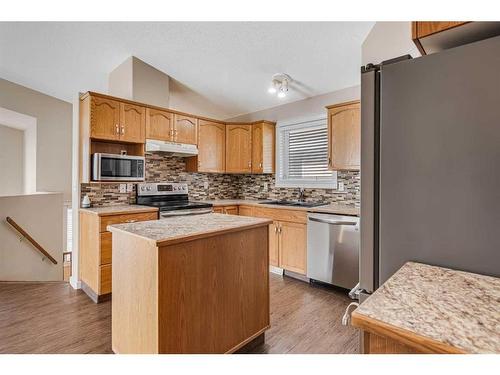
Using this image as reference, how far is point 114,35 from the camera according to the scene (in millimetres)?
2916

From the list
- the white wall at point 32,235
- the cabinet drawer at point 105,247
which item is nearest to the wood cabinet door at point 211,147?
the cabinet drawer at point 105,247

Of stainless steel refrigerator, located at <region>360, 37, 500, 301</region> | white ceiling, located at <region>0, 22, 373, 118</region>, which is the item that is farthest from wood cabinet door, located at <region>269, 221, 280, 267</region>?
stainless steel refrigerator, located at <region>360, 37, 500, 301</region>

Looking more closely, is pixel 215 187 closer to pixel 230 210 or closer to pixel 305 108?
pixel 230 210

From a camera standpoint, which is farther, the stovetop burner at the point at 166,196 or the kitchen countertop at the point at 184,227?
the stovetop burner at the point at 166,196

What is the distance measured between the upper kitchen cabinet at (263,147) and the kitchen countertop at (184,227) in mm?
2167

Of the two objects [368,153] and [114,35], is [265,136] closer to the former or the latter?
[114,35]

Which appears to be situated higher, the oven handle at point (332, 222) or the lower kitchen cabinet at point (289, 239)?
the oven handle at point (332, 222)

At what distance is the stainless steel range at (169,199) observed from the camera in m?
3.35

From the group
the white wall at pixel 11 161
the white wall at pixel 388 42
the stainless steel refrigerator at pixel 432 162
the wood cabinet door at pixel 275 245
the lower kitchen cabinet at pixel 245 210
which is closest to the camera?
the stainless steel refrigerator at pixel 432 162

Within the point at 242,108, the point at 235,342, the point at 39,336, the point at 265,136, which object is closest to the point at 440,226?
the point at 235,342

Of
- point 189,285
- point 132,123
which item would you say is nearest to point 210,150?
point 132,123

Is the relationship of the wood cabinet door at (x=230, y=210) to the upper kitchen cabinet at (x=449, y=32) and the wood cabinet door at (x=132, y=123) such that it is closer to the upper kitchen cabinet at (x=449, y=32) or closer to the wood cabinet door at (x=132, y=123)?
the wood cabinet door at (x=132, y=123)

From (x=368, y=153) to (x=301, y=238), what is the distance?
2.35 metres

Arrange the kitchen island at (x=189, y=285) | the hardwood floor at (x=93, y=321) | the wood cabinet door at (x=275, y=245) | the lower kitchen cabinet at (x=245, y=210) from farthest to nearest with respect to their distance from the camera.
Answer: the lower kitchen cabinet at (x=245, y=210)
the wood cabinet door at (x=275, y=245)
the hardwood floor at (x=93, y=321)
the kitchen island at (x=189, y=285)
